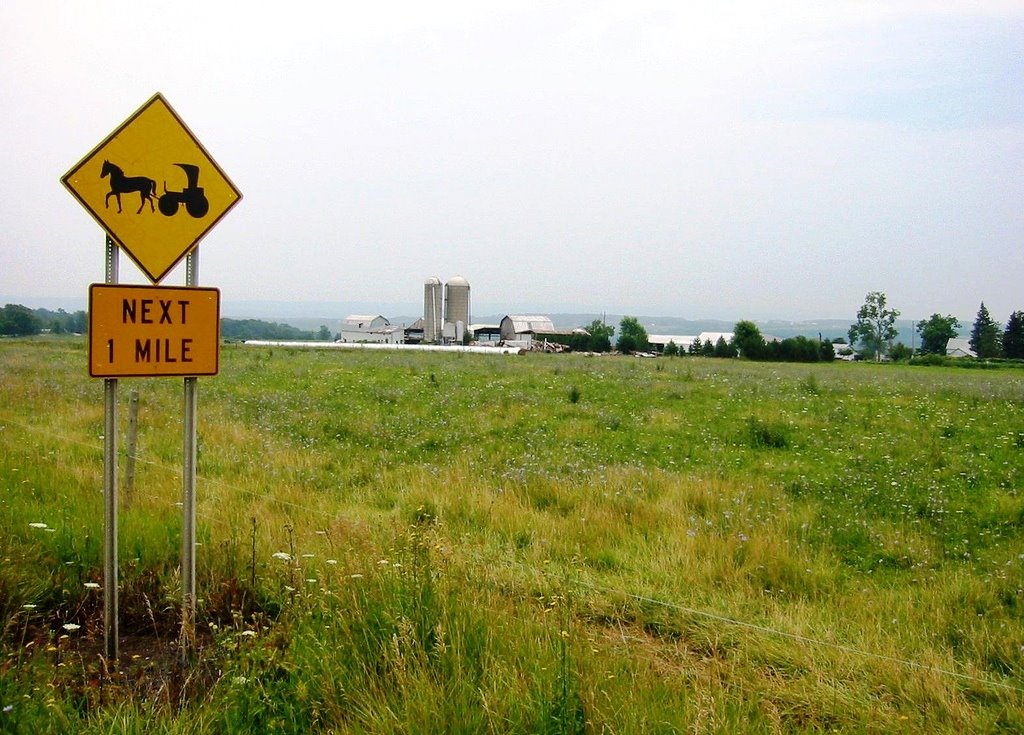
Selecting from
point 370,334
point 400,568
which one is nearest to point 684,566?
point 400,568

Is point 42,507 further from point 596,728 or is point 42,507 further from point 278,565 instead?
point 596,728

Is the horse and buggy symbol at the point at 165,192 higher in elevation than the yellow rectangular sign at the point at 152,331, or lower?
higher

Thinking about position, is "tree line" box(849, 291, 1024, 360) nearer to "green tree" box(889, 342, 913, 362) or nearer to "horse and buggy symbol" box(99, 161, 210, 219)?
"green tree" box(889, 342, 913, 362)

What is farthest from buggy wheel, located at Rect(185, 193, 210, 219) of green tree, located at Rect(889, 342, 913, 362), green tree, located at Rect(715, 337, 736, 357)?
green tree, located at Rect(889, 342, 913, 362)

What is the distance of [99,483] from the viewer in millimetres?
8414

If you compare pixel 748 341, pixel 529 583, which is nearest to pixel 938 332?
pixel 748 341

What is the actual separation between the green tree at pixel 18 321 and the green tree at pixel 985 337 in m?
83.7

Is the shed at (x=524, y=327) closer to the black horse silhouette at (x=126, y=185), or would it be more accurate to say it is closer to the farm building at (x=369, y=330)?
the farm building at (x=369, y=330)

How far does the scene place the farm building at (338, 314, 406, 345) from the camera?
11062cm

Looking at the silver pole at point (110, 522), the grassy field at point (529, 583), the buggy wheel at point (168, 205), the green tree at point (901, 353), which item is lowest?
the grassy field at point (529, 583)

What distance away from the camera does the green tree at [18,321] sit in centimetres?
3192

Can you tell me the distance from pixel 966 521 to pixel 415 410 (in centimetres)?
1122

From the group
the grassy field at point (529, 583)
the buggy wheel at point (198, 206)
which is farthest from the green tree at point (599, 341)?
the buggy wheel at point (198, 206)

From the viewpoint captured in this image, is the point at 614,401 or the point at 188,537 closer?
the point at 188,537
